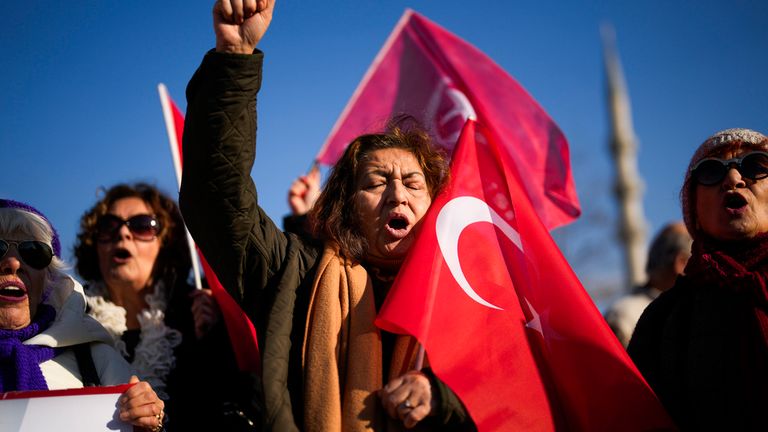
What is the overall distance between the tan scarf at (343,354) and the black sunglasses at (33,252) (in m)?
1.09

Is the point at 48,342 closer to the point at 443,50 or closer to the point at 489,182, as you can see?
the point at 489,182

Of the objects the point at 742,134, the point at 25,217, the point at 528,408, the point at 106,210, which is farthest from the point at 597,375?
the point at 106,210

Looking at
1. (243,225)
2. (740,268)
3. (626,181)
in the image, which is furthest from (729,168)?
(626,181)

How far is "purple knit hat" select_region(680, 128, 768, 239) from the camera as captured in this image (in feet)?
9.39

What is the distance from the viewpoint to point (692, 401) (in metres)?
2.67

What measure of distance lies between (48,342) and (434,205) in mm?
1441

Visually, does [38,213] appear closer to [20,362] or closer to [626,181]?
[20,362]

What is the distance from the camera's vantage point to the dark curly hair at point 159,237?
162 inches

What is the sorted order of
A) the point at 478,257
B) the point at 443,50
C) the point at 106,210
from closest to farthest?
1. the point at 478,257
2. the point at 106,210
3. the point at 443,50

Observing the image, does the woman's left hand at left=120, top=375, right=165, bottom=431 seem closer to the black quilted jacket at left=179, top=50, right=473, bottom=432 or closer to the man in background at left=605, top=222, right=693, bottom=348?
the black quilted jacket at left=179, top=50, right=473, bottom=432

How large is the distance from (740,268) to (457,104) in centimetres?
267

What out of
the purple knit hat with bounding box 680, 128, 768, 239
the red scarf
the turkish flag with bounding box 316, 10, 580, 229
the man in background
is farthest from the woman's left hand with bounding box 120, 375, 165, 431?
the man in background

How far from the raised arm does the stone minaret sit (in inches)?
2199

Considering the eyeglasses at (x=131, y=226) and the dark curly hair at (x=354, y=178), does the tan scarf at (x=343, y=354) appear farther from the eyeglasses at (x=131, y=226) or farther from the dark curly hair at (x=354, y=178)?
the eyeglasses at (x=131, y=226)
